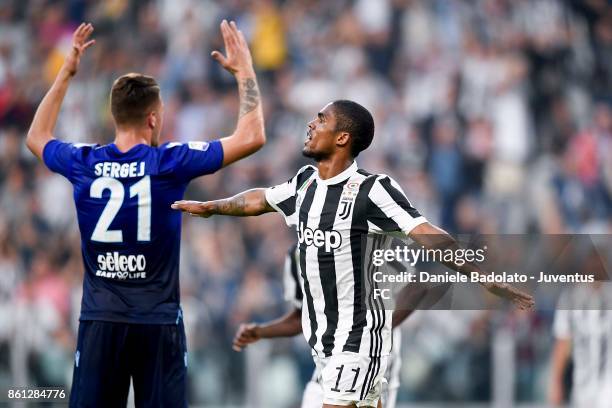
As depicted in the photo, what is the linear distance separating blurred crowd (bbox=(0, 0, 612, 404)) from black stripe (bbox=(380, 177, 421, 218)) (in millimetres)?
5352

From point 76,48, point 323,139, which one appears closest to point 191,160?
point 323,139

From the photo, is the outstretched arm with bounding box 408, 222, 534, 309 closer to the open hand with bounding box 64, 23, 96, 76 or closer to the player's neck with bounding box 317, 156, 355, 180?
the player's neck with bounding box 317, 156, 355, 180

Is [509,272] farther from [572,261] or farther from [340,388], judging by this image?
[340,388]

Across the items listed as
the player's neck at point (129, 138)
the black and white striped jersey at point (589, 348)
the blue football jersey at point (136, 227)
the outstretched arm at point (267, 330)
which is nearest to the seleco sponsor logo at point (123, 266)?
the blue football jersey at point (136, 227)

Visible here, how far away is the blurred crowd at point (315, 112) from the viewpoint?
10836mm

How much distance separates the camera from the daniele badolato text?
209 inches

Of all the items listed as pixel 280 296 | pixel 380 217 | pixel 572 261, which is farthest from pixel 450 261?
pixel 280 296

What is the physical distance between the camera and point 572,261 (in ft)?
20.6

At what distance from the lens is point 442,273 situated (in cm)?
602

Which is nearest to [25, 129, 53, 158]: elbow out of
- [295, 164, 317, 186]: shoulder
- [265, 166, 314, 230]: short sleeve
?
[265, 166, 314, 230]: short sleeve

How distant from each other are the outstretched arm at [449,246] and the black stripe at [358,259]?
0.29m

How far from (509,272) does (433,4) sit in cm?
867

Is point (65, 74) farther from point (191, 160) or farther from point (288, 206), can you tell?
point (288, 206)

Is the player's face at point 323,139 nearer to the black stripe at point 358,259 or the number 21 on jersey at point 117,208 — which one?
the black stripe at point 358,259
